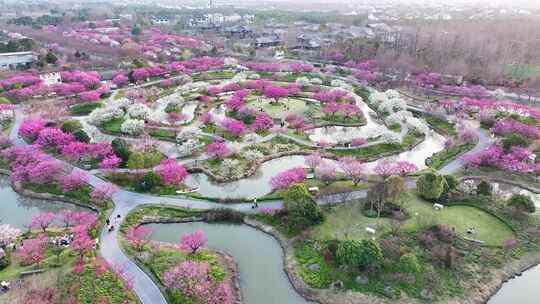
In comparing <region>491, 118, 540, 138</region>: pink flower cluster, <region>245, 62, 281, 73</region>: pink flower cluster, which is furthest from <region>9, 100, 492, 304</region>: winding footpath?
<region>245, 62, 281, 73</region>: pink flower cluster

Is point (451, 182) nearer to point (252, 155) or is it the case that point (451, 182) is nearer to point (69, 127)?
point (252, 155)

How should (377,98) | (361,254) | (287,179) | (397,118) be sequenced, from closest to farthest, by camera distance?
1. (361,254)
2. (287,179)
3. (397,118)
4. (377,98)

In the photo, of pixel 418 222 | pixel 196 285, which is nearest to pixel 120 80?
pixel 196 285

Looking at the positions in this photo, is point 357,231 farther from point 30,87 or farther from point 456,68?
point 30,87

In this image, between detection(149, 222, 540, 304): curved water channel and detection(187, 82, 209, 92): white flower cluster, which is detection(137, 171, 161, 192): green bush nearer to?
detection(149, 222, 540, 304): curved water channel

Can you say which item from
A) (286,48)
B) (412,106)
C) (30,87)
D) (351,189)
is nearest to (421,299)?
(351,189)
